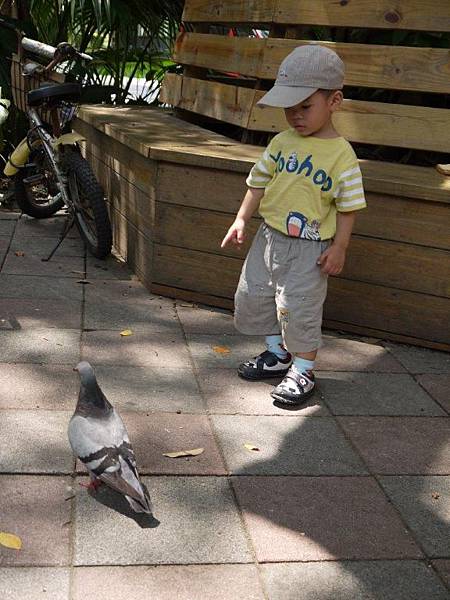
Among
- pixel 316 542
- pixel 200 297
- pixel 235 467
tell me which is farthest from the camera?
pixel 200 297

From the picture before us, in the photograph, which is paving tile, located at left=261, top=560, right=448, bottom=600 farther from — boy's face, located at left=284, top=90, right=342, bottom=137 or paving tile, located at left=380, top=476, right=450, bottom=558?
boy's face, located at left=284, top=90, right=342, bottom=137

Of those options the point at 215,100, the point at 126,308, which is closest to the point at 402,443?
the point at 126,308

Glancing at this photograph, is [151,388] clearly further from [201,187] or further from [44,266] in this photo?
[44,266]

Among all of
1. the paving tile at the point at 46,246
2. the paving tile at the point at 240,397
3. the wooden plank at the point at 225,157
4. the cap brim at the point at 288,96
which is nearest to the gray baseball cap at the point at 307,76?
the cap brim at the point at 288,96

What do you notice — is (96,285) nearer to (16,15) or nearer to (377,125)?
(377,125)

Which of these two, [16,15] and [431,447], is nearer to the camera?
[431,447]

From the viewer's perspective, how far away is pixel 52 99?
5.91m

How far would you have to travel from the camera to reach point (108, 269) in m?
5.55

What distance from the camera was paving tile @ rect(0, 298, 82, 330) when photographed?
4.46m

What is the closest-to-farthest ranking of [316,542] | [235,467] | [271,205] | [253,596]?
[253,596] → [316,542] → [235,467] → [271,205]

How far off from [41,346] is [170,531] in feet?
5.62

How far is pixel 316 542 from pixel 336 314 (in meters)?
2.09

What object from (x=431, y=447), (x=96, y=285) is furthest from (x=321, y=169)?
(x=96, y=285)

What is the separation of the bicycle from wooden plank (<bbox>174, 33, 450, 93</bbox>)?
48.2 inches
